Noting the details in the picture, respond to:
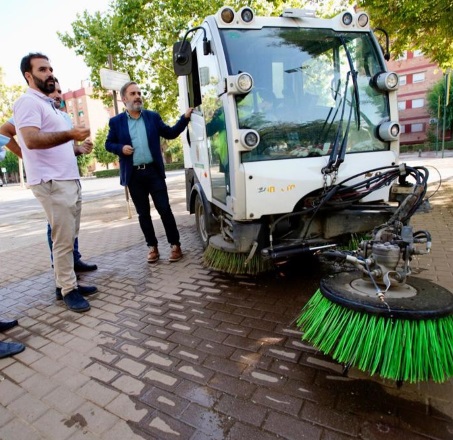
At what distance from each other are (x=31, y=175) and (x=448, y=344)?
137 inches

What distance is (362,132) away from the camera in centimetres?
327

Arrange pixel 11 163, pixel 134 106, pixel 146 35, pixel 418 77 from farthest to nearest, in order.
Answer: pixel 11 163, pixel 418 77, pixel 146 35, pixel 134 106

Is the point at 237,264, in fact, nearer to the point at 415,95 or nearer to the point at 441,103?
the point at 441,103

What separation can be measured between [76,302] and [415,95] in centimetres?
4775

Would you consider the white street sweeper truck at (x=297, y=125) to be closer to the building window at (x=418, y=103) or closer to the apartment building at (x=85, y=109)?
the building window at (x=418, y=103)

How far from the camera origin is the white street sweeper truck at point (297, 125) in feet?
9.81

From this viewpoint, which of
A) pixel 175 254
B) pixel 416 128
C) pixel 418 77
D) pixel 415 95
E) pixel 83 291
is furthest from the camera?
pixel 416 128

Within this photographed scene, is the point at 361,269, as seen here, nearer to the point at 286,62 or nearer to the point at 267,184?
the point at 267,184

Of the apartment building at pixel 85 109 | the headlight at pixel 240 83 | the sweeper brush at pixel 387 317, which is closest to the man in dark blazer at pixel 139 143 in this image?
the headlight at pixel 240 83

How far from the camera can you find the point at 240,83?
2.88 m

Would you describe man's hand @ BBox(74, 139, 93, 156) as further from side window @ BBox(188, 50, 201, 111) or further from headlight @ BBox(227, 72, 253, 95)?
headlight @ BBox(227, 72, 253, 95)

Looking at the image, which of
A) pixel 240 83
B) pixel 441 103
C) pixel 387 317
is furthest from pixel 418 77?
pixel 387 317

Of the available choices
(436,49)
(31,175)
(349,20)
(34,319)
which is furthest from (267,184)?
(436,49)

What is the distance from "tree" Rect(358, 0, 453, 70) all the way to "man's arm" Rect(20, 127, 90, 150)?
21.3 ft
